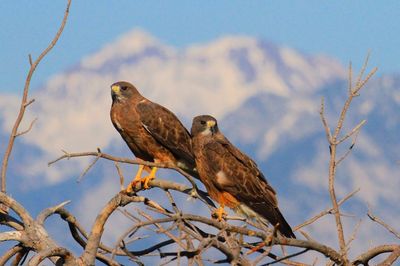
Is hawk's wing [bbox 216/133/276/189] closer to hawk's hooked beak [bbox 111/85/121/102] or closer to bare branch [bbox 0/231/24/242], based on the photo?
hawk's hooked beak [bbox 111/85/121/102]

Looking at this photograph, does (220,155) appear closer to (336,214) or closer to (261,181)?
(261,181)

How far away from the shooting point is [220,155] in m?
14.4

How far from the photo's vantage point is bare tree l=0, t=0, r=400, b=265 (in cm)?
956

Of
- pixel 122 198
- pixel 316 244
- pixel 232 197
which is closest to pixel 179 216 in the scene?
pixel 316 244

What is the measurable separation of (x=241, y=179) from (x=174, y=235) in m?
3.94

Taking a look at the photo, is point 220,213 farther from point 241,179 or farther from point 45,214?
point 45,214

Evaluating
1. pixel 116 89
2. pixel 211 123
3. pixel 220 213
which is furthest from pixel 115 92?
pixel 220 213

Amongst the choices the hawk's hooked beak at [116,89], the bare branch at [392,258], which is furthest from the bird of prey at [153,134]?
the bare branch at [392,258]

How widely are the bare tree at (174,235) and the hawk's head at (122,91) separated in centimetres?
412

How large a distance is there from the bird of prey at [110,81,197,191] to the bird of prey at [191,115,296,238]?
2.98 ft

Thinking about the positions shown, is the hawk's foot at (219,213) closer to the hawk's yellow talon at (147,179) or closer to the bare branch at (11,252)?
the hawk's yellow talon at (147,179)

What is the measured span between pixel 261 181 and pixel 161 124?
197 cm

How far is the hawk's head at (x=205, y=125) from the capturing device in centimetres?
1459

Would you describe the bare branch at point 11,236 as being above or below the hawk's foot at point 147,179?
below
